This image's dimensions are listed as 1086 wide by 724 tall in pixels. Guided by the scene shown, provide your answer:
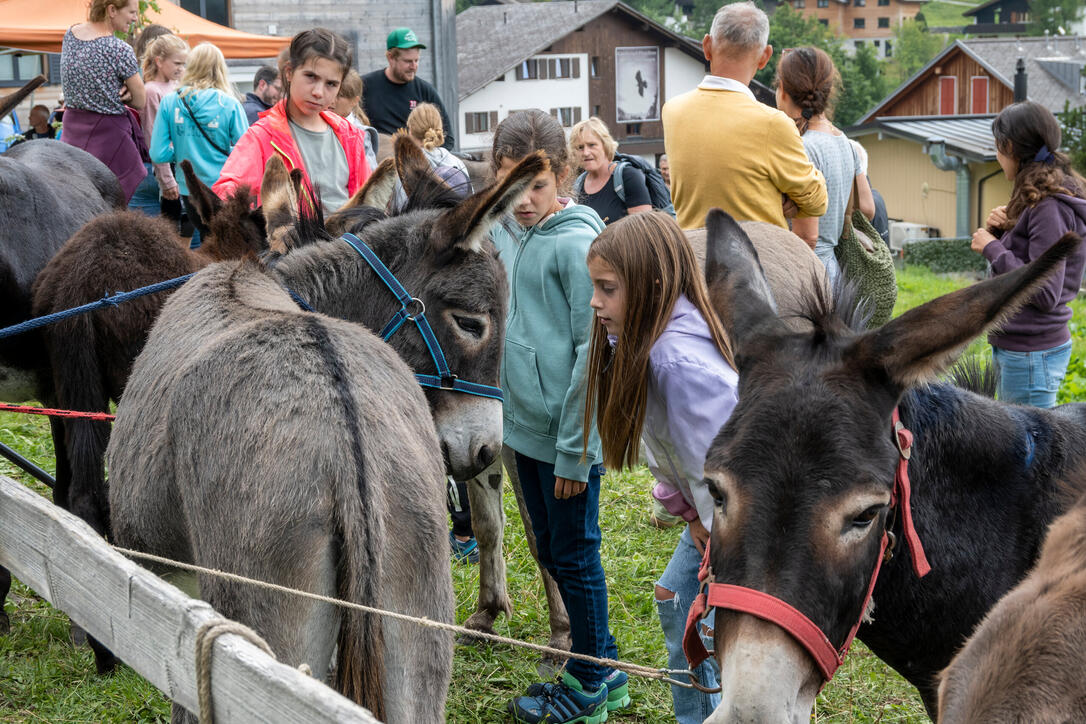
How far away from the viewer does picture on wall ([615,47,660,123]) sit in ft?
176

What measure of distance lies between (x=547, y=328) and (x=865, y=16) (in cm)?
14805

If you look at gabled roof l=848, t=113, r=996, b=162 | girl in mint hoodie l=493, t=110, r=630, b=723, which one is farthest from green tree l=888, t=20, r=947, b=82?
girl in mint hoodie l=493, t=110, r=630, b=723

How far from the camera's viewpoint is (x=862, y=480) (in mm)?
2170

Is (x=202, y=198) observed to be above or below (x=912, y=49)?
below

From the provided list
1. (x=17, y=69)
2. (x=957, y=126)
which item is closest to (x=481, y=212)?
(x=17, y=69)

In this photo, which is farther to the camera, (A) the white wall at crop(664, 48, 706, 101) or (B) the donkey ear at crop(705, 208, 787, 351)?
(A) the white wall at crop(664, 48, 706, 101)

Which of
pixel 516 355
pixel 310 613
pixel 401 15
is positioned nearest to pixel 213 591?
pixel 310 613

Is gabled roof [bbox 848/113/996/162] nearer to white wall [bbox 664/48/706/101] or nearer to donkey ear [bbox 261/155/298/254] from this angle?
white wall [bbox 664/48/706/101]

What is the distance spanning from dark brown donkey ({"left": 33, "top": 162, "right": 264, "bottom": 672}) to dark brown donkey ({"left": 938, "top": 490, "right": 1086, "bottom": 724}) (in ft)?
11.1

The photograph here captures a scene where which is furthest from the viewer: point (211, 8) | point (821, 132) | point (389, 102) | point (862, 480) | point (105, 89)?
point (211, 8)

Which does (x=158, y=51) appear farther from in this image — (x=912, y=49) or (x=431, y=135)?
(x=912, y=49)

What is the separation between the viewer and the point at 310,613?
2.33 meters

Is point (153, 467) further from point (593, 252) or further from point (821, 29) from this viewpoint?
point (821, 29)

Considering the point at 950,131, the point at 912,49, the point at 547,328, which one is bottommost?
the point at 547,328
